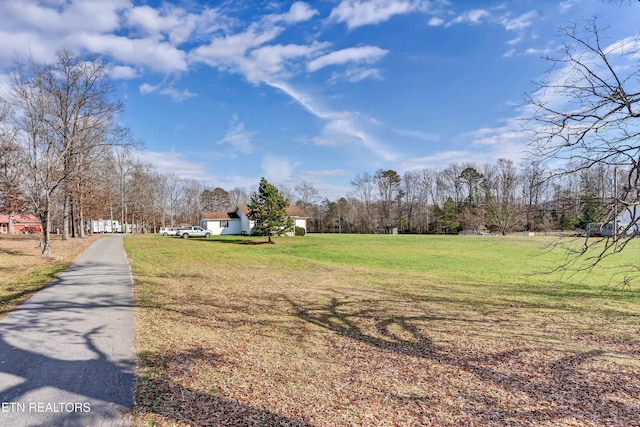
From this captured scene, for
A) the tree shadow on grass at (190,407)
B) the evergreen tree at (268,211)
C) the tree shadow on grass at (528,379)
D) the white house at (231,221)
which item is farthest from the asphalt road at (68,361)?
the white house at (231,221)

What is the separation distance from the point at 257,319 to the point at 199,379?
2873mm

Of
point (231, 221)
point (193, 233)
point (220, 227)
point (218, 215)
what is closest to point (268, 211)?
point (193, 233)

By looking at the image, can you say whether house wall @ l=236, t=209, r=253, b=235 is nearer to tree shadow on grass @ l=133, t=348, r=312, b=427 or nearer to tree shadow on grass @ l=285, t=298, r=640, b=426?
tree shadow on grass @ l=285, t=298, r=640, b=426

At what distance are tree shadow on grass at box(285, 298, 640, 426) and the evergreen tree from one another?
78.8 feet

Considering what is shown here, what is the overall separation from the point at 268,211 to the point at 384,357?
26144mm

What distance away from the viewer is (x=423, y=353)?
5078 mm

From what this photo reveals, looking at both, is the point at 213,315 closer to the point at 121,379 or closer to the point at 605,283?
the point at 121,379

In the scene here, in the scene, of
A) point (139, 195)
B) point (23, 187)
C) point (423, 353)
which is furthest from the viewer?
point (139, 195)

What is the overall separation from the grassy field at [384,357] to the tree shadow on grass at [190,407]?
→ 2cm

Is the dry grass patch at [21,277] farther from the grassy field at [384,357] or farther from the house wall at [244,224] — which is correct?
the house wall at [244,224]

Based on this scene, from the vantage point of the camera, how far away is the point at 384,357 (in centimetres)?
488

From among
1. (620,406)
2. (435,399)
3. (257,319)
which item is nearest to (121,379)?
(257,319)

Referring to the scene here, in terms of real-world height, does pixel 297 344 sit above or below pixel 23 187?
below

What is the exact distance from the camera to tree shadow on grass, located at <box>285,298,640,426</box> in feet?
11.0
